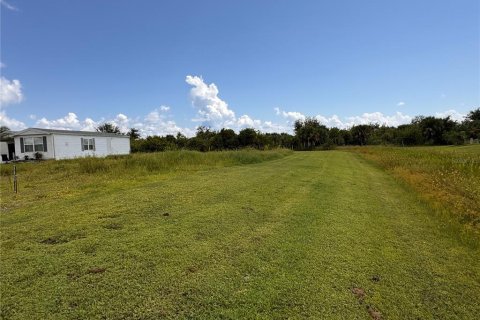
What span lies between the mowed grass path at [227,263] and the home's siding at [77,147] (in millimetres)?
20465

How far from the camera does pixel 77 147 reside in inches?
977

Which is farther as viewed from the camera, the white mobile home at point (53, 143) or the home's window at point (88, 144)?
the home's window at point (88, 144)

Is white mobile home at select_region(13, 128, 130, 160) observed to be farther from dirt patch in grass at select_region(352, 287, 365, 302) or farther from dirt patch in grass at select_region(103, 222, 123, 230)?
dirt patch in grass at select_region(352, 287, 365, 302)

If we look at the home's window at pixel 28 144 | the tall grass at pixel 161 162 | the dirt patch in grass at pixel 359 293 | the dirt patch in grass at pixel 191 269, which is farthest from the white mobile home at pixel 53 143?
the dirt patch in grass at pixel 359 293

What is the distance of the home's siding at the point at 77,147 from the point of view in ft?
76.4

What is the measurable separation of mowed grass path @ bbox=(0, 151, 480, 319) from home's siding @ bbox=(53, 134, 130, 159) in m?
20.5

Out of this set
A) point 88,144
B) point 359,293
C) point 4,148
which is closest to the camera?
point 359,293

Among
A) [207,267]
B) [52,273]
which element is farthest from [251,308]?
[52,273]

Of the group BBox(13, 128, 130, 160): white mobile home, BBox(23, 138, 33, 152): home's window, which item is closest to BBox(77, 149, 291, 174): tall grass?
BBox(13, 128, 130, 160): white mobile home

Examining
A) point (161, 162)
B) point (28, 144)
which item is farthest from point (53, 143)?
point (161, 162)

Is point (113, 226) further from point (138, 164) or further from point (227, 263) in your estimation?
point (138, 164)

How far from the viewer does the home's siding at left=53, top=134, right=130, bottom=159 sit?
23294mm

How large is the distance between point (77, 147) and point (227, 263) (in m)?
25.7

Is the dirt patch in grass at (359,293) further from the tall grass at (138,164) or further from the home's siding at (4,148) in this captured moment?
the home's siding at (4,148)
